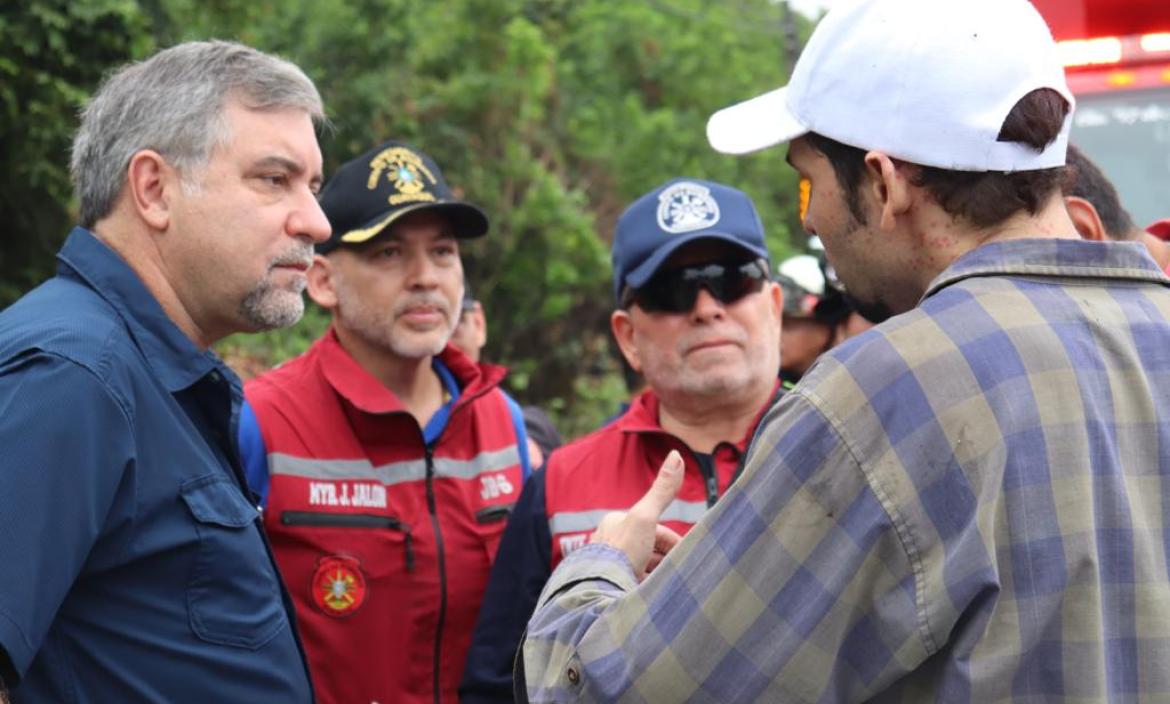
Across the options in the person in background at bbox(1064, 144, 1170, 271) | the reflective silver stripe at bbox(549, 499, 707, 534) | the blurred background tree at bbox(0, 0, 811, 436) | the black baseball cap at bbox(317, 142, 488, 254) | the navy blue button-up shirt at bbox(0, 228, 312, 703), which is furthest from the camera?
the blurred background tree at bbox(0, 0, 811, 436)

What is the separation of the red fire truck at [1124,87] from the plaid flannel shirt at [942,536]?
574 centimetres

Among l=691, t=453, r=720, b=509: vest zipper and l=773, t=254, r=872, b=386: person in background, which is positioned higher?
l=691, t=453, r=720, b=509: vest zipper

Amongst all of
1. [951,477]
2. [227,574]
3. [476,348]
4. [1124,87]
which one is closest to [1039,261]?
[951,477]

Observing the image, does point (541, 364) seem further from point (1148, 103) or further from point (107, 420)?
point (107, 420)

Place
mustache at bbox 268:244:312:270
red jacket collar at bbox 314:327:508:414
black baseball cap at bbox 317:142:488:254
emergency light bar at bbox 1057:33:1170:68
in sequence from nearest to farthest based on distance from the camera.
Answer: mustache at bbox 268:244:312:270 → red jacket collar at bbox 314:327:508:414 → black baseball cap at bbox 317:142:488:254 → emergency light bar at bbox 1057:33:1170:68

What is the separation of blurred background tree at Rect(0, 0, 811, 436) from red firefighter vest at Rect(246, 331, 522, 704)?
4072 mm

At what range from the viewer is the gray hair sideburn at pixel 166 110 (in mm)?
2879

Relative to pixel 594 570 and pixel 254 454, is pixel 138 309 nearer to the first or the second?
pixel 254 454

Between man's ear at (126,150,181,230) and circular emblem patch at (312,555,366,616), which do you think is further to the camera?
circular emblem patch at (312,555,366,616)

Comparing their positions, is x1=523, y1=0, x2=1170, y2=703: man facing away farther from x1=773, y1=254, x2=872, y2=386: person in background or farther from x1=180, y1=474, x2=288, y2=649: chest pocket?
x1=773, y1=254, x2=872, y2=386: person in background

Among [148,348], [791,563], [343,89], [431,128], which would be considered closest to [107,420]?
[148,348]

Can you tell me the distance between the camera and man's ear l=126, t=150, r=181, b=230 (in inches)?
112

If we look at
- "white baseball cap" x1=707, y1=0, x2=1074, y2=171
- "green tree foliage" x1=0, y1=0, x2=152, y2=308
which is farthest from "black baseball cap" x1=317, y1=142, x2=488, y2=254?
"green tree foliage" x1=0, y1=0, x2=152, y2=308

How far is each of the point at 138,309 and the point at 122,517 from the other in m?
0.49
